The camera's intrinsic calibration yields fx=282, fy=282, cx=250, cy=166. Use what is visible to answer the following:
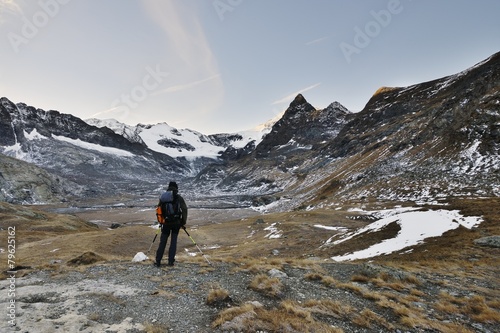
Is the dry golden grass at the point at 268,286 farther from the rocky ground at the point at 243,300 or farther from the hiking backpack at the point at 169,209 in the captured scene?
the hiking backpack at the point at 169,209

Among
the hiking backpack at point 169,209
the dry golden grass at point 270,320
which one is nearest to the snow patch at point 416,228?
the hiking backpack at point 169,209

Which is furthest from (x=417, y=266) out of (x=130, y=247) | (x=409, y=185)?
(x=409, y=185)

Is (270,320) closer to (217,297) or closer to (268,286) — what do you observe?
(217,297)

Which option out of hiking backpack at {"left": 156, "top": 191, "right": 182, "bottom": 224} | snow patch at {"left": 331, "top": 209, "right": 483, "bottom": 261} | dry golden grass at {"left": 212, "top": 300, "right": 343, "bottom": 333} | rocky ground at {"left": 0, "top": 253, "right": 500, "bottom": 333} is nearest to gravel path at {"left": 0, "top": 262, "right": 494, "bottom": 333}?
rocky ground at {"left": 0, "top": 253, "right": 500, "bottom": 333}

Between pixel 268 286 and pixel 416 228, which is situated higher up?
pixel 268 286

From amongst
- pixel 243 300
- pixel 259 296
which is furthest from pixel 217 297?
pixel 259 296

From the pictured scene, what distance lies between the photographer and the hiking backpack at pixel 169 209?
1287 cm

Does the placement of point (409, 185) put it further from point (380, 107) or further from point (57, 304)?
point (380, 107)

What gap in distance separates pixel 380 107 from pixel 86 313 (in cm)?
20272

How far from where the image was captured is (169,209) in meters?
12.9

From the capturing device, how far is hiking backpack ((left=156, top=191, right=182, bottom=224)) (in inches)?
507

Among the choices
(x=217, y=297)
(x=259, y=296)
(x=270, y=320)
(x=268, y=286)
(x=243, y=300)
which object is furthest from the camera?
(x=268, y=286)

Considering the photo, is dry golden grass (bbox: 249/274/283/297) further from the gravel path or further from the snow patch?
the snow patch

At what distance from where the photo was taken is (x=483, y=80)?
8788 centimetres
